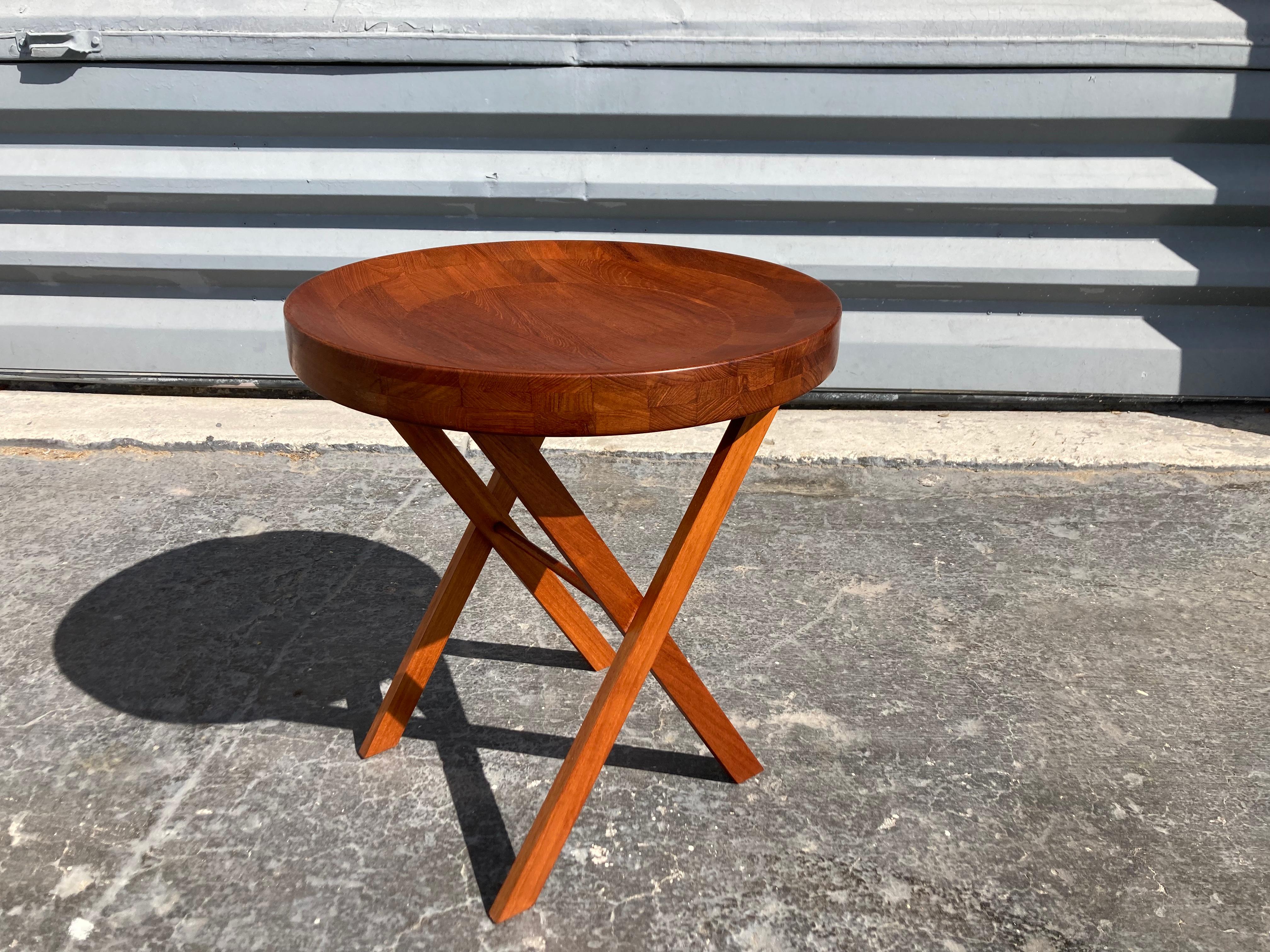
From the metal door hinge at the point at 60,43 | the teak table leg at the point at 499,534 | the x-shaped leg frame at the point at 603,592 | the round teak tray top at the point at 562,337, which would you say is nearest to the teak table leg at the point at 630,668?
Result: the x-shaped leg frame at the point at 603,592

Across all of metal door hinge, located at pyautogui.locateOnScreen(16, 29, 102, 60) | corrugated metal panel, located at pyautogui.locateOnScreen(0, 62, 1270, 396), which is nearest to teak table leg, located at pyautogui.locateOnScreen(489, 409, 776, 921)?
corrugated metal panel, located at pyautogui.locateOnScreen(0, 62, 1270, 396)

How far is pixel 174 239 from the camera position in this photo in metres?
3.62

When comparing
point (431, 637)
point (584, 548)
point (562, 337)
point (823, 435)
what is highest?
point (562, 337)

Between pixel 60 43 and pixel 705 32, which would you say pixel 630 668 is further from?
pixel 60 43

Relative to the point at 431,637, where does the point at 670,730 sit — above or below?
below

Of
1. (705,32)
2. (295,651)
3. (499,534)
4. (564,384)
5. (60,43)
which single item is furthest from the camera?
(60,43)

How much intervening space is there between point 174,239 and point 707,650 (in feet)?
A: 8.32

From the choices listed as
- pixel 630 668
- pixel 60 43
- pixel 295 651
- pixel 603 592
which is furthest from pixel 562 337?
pixel 60 43

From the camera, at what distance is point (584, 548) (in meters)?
1.59

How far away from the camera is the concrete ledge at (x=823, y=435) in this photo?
3.27 metres

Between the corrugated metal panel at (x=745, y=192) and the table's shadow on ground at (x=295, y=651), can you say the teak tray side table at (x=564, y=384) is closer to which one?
the table's shadow on ground at (x=295, y=651)

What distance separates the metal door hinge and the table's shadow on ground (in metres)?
1.82

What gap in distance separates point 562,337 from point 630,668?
52 centimetres

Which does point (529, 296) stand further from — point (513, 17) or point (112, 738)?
point (513, 17)
